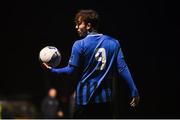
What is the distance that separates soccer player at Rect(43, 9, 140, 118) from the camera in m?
6.20

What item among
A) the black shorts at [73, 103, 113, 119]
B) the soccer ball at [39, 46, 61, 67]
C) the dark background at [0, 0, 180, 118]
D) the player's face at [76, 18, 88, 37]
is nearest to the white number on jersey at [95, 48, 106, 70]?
the player's face at [76, 18, 88, 37]

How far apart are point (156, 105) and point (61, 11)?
411 cm

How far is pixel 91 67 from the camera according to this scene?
6.25m

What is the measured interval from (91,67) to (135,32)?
11612 mm

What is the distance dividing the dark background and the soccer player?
10106 millimetres

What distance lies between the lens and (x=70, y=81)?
1995 centimetres

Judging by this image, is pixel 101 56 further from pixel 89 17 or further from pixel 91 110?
pixel 91 110

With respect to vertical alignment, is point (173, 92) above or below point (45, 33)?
below

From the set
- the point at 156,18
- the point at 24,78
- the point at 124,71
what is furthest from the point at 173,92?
the point at 124,71

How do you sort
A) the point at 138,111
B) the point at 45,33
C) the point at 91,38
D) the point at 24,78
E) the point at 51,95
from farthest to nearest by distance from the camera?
the point at 24,78 → the point at 45,33 → the point at 138,111 → the point at 51,95 → the point at 91,38

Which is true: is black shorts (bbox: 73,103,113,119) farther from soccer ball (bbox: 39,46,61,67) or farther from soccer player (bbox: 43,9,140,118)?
soccer ball (bbox: 39,46,61,67)

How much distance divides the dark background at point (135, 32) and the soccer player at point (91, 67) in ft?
33.2

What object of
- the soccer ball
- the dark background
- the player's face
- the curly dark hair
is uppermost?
the curly dark hair

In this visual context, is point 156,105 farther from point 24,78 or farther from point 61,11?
point 24,78
